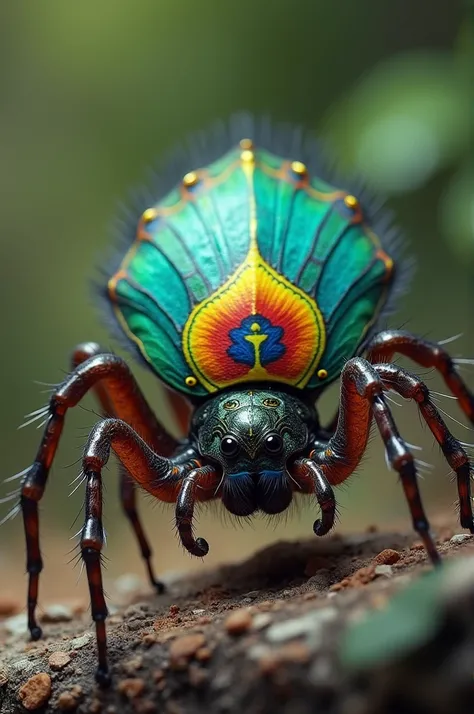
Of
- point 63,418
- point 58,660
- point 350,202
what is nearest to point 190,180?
point 350,202

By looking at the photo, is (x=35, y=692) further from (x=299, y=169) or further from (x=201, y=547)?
(x=299, y=169)

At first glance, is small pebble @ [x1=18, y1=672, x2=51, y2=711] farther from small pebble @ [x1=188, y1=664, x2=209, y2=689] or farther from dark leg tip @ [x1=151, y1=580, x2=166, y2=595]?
dark leg tip @ [x1=151, y1=580, x2=166, y2=595]

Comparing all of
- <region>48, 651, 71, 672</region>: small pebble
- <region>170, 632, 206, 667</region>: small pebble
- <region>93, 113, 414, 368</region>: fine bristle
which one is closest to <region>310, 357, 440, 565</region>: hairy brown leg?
<region>170, 632, 206, 667</region>: small pebble

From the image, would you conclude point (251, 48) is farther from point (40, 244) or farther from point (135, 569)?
point (135, 569)

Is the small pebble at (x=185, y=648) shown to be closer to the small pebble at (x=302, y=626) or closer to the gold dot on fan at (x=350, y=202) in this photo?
the small pebble at (x=302, y=626)

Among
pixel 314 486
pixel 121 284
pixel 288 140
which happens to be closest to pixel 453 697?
pixel 314 486

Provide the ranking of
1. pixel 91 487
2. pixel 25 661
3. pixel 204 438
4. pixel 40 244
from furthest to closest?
pixel 40 244
pixel 204 438
pixel 25 661
pixel 91 487
